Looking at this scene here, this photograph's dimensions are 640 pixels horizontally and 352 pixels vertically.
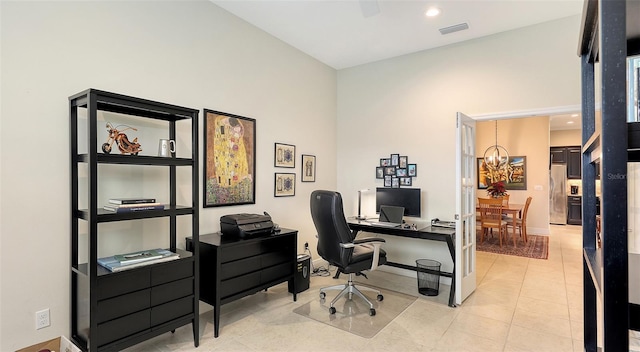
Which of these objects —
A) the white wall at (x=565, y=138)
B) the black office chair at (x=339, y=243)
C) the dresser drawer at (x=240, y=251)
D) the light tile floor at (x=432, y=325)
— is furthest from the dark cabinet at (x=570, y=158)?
the dresser drawer at (x=240, y=251)

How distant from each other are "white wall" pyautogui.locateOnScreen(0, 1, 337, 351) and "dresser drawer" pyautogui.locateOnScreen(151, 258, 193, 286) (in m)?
0.58

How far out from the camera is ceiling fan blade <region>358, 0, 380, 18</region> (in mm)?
3107

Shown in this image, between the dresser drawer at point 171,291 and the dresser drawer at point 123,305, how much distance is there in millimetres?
43

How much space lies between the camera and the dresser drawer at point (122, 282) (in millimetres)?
2092

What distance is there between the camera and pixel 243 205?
11.9 feet

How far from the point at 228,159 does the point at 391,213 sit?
2.20 metres

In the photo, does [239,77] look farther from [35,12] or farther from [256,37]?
[35,12]

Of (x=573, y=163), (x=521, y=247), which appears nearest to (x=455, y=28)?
(x=521, y=247)

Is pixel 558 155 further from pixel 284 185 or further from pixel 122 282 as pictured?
pixel 122 282

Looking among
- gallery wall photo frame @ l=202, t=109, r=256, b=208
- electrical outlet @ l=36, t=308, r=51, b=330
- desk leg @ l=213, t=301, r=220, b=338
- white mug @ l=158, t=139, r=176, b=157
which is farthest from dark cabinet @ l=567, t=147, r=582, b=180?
electrical outlet @ l=36, t=308, r=51, b=330

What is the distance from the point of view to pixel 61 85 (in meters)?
2.28

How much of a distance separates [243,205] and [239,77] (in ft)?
4.72

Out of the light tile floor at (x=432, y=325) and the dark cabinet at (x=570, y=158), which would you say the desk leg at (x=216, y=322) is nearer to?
the light tile floor at (x=432, y=325)

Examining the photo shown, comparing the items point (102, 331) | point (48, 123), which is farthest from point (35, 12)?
point (102, 331)
